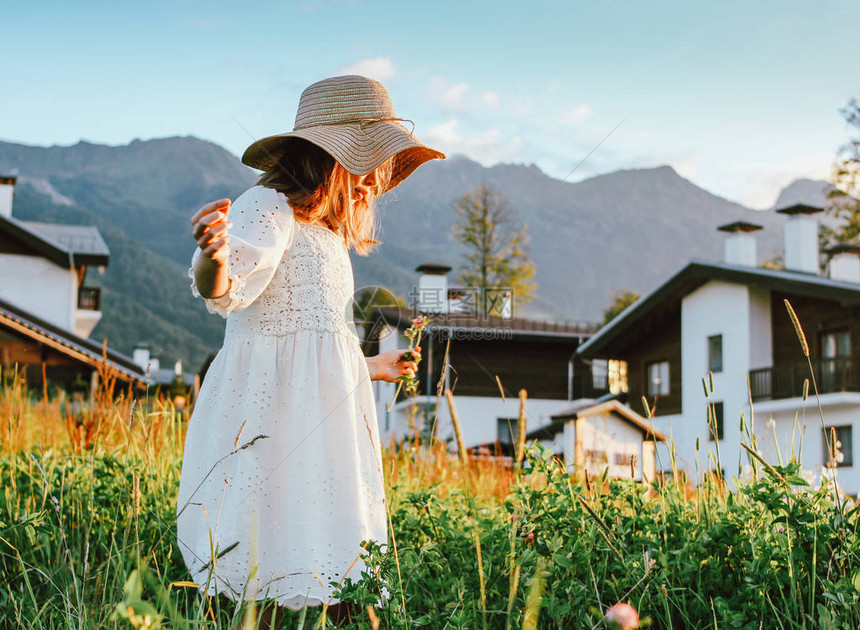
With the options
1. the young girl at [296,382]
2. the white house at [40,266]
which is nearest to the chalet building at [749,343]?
the young girl at [296,382]

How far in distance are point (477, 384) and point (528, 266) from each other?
14.8 m

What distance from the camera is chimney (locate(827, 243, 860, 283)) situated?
20188 millimetres

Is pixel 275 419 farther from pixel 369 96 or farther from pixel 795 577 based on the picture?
pixel 795 577

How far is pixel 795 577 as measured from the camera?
177cm

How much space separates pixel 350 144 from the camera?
2025 mm

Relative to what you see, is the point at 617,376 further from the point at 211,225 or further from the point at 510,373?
the point at 211,225

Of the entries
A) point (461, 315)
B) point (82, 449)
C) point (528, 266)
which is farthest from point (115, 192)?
point (82, 449)

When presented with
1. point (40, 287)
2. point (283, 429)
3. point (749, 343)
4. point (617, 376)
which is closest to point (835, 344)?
point (749, 343)

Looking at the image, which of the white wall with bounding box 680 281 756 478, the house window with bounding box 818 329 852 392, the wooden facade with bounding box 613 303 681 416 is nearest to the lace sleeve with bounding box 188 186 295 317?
the house window with bounding box 818 329 852 392

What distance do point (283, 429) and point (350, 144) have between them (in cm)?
75

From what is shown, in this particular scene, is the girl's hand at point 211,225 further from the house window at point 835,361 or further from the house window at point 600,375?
the house window at point 600,375

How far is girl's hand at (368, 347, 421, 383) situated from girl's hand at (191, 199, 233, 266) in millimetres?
777

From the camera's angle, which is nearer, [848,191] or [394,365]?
[394,365]

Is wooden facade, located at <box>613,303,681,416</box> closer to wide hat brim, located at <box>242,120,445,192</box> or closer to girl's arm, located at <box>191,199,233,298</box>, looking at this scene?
wide hat brim, located at <box>242,120,445,192</box>
